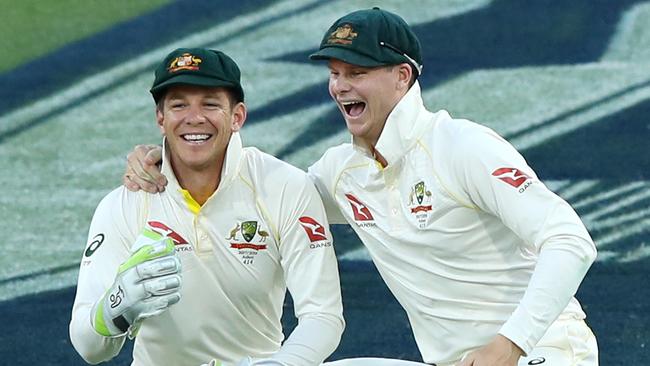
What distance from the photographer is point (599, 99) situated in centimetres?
727

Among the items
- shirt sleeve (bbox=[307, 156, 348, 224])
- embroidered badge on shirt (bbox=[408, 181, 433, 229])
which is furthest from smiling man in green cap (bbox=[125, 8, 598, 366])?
shirt sleeve (bbox=[307, 156, 348, 224])

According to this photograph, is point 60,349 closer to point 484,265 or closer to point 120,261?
point 120,261

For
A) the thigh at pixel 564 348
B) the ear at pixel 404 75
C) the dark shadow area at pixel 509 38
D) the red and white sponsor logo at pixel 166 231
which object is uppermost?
the ear at pixel 404 75

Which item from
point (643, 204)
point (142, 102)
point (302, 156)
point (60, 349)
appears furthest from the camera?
point (142, 102)

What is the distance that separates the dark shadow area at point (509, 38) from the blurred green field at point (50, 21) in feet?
3.63

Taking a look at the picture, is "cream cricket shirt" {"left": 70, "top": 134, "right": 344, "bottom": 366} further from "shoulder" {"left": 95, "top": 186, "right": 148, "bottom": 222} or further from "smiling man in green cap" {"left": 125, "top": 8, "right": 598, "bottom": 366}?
"smiling man in green cap" {"left": 125, "top": 8, "right": 598, "bottom": 366}

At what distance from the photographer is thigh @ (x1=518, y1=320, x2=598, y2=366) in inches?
143

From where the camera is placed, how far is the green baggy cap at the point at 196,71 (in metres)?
3.72

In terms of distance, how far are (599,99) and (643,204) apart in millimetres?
1060

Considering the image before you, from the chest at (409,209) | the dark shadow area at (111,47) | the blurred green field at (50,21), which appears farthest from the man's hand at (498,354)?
the blurred green field at (50,21)

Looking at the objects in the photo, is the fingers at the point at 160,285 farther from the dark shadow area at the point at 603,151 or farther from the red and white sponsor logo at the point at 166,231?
the dark shadow area at the point at 603,151

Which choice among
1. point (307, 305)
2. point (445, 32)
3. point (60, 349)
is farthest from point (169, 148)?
point (445, 32)

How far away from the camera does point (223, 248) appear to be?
3883 millimetres

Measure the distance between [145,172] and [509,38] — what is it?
416cm
